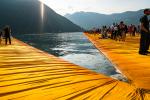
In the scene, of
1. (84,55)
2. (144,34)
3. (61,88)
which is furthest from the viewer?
(84,55)

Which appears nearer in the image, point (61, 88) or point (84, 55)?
point (61, 88)

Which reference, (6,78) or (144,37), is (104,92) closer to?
(6,78)

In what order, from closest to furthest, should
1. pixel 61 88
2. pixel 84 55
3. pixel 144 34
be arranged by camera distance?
pixel 61 88 → pixel 144 34 → pixel 84 55

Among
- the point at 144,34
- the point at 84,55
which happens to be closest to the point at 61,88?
the point at 144,34

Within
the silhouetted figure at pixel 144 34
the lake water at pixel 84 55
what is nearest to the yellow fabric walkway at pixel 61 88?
the lake water at pixel 84 55

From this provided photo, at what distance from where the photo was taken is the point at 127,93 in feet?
19.8

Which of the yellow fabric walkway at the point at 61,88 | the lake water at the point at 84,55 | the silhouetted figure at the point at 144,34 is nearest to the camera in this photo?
the yellow fabric walkway at the point at 61,88

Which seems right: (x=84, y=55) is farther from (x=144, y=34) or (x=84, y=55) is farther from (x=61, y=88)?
(x=61, y=88)

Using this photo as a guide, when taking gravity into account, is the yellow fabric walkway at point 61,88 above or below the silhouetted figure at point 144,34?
below

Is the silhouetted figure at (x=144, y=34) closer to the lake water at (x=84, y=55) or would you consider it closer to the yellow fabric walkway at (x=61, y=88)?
the lake water at (x=84, y=55)

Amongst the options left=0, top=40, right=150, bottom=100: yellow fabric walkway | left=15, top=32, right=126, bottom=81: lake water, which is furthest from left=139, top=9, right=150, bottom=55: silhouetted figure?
left=0, top=40, right=150, bottom=100: yellow fabric walkway

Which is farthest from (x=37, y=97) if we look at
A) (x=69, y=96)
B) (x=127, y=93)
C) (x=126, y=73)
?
(x=126, y=73)

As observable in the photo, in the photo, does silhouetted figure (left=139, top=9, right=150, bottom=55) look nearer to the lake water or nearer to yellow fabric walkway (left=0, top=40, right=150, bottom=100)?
the lake water

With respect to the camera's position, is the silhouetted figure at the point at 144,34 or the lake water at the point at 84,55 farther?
the silhouetted figure at the point at 144,34
